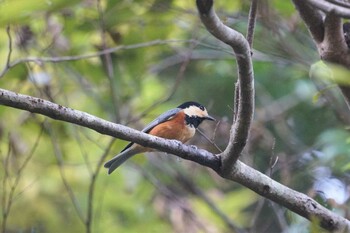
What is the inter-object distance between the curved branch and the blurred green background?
3.56ft

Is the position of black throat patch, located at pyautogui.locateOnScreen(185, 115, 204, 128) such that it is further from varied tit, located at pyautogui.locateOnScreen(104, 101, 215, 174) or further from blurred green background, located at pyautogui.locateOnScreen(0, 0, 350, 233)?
blurred green background, located at pyautogui.locateOnScreen(0, 0, 350, 233)

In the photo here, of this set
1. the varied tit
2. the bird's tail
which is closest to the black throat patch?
the varied tit

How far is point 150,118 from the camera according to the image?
20.5 feet

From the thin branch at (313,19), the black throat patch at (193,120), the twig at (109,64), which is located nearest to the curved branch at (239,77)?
the thin branch at (313,19)

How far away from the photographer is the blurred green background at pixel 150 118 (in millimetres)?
4980

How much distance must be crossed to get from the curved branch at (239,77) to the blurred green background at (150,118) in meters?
1.08

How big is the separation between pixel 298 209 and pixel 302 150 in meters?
2.65

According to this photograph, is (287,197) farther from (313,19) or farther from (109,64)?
(109,64)

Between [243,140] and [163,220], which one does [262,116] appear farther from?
[243,140]

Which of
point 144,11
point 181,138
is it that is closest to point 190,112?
point 181,138

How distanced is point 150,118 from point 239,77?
3.33m

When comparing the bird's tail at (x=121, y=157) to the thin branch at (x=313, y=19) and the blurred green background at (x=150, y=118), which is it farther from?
the thin branch at (x=313, y=19)

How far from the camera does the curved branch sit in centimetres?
246

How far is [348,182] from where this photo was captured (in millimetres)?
5160
